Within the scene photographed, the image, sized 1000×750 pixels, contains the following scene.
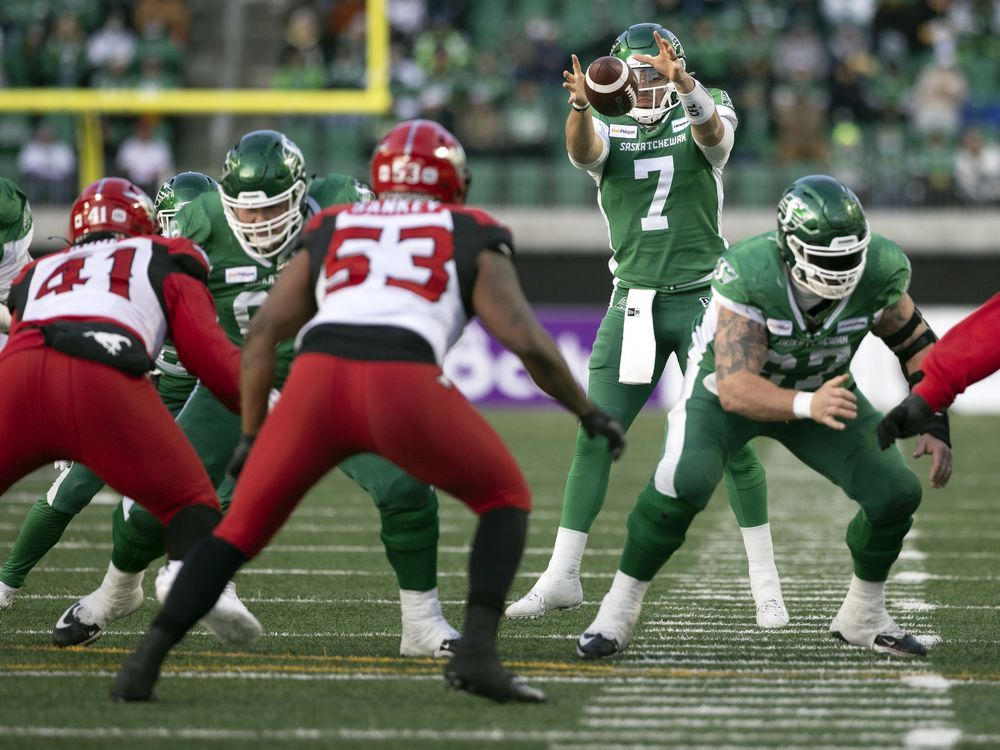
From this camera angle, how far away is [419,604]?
16.1ft

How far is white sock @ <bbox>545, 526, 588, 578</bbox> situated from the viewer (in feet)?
18.5

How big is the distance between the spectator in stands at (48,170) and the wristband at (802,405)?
44.6 feet

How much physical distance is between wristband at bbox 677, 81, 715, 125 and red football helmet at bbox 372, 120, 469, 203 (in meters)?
1.50

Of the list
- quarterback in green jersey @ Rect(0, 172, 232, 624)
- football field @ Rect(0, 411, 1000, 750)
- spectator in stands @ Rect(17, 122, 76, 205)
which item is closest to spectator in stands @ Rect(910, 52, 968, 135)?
spectator in stands @ Rect(17, 122, 76, 205)

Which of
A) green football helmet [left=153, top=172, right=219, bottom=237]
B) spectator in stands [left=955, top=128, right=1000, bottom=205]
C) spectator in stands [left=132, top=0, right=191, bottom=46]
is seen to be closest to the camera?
green football helmet [left=153, top=172, right=219, bottom=237]

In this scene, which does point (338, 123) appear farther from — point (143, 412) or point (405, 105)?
point (143, 412)

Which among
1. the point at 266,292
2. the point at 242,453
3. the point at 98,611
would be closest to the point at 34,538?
the point at 98,611

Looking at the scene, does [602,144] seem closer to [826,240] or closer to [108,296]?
[826,240]

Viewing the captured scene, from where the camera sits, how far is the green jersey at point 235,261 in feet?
18.1

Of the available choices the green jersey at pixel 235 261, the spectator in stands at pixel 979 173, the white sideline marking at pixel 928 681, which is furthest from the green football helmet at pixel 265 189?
the spectator in stands at pixel 979 173

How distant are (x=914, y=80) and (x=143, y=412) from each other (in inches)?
569

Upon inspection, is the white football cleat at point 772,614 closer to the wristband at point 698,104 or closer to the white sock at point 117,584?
the wristband at point 698,104

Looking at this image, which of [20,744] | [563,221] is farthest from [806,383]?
[563,221]

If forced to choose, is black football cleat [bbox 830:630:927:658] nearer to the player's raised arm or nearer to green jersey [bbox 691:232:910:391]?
green jersey [bbox 691:232:910:391]
